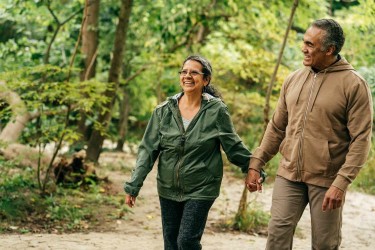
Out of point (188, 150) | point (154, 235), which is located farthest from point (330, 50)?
point (154, 235)

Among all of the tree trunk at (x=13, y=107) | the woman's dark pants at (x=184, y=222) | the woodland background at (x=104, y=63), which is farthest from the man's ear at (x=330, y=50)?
the tree trunk at (x=13, y=107)

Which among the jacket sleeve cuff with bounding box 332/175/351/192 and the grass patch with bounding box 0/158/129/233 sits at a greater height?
the jacket sleeve cuff with bounding box 332/175/351/192

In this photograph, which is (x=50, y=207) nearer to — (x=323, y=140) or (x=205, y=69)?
(x=205, y=69)

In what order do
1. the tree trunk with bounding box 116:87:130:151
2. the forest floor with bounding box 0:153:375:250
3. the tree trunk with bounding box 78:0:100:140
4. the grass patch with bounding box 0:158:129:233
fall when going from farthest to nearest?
the tree trunk with bounding box 116:87:130:151, the tree trunk with bounding box 78:0:100:140, the grass patch with bounding box 0:158:129:233, the forest floor with bounding box 0:153:375:250

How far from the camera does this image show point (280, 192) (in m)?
4.00

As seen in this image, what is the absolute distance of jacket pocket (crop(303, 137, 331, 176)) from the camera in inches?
150

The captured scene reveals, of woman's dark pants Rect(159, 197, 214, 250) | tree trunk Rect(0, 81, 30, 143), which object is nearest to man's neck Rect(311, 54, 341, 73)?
woman's dark pants Rect(159, 197, 214, 250)

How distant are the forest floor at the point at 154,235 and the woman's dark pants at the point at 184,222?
193cm

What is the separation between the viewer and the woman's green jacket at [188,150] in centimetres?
411

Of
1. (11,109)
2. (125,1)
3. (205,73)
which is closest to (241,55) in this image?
(125,1)

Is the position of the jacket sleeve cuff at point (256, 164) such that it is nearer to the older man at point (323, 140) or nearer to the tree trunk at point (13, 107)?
the older man at point (323, 140)

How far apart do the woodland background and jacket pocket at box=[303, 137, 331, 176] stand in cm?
334

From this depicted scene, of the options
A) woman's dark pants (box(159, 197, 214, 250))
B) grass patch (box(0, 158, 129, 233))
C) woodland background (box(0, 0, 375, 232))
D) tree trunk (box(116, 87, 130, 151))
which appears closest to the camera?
woman's dark pants (box(159, 197, 214, 250))

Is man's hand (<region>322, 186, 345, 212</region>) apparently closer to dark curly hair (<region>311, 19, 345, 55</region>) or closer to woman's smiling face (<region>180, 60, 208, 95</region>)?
dark curly hair (<region>311, 19, 345, 55</region>)
